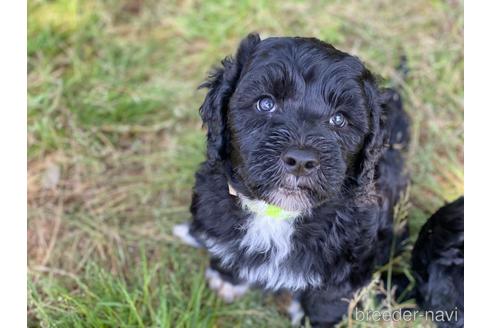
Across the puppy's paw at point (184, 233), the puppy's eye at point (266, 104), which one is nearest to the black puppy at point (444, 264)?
the puppy's eye at point (266, 104)

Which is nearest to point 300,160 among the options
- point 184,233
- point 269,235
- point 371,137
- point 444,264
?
point 371,137

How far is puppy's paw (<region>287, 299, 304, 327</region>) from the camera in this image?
4371 millimetres

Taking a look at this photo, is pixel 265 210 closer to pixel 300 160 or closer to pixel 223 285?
pixel 300 160

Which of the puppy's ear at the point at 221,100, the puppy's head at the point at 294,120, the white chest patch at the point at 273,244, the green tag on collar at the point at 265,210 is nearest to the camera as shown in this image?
the puppy's head at the point at 294,120

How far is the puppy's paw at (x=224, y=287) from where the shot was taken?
444cm

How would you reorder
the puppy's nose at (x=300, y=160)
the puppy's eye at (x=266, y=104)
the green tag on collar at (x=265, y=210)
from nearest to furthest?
1. the puppy's nose at (x=300, y=160)
2. the puppy's eye at (x=266, y=104)
3. the green tag on collar at (x=265, y=210)

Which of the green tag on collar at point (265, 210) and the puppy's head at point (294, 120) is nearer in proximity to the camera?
the puppy's head at point (294, 120)

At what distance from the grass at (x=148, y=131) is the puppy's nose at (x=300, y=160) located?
1.40 metres

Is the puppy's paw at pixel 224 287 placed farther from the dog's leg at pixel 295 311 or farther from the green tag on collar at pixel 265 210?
the green tag on collar at pixel 265 210

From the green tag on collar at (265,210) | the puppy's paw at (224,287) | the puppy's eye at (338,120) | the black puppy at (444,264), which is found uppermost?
the puppy's eye at (338,120)

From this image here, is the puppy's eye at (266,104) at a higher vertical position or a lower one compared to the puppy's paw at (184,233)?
higher

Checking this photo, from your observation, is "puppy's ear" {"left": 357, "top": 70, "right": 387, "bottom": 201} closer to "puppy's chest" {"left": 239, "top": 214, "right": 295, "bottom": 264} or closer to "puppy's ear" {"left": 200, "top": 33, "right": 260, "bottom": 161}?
"puppy's chest" {"left": 239, "top": 214, "right": 295, "bottom": 264}

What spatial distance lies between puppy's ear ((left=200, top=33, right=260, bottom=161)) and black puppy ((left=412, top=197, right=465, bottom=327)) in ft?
5.46

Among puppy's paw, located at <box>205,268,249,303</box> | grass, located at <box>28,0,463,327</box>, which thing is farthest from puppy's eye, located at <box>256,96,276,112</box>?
puppy's paw, located at <box>205,268,249,303</box>
